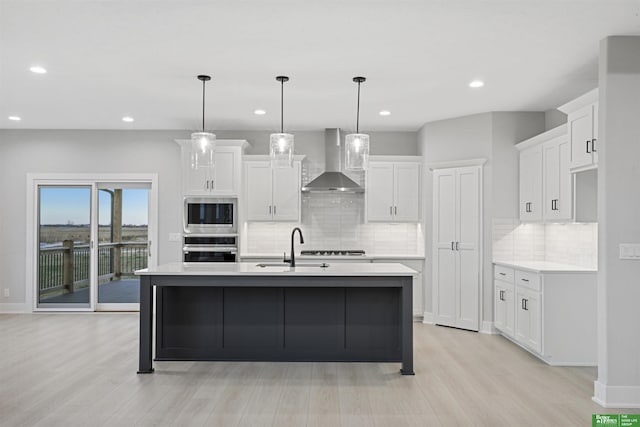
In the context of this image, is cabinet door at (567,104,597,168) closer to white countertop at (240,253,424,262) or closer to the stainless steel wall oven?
white countertop at (240,253,424,262)

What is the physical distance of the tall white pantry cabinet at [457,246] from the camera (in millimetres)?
6160

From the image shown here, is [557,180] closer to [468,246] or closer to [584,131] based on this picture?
[584,131]

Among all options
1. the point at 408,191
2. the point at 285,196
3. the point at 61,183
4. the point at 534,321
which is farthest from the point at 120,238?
the point at 534,321

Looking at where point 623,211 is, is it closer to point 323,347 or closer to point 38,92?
point 323,347

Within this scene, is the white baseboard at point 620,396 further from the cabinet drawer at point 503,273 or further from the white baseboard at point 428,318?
the white baseboard at point 428,318

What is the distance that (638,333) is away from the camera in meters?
3.60

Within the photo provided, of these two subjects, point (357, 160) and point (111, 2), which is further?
point (357, 160)

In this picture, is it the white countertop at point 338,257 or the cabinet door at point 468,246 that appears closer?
the cabinet door at point 468,246

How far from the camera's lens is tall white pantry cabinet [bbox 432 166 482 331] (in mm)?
6160

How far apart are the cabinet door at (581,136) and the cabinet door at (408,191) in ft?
9.07

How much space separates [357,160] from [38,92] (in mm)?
3642

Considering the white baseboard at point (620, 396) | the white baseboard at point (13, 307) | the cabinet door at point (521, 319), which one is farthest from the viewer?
the white baseboard at point (13, 307)

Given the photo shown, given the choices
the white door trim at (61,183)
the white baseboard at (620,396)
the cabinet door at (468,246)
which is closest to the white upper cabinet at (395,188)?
the cabinet door at (468,246)

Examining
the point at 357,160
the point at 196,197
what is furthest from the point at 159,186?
the point at 357,160
